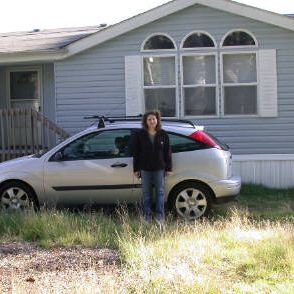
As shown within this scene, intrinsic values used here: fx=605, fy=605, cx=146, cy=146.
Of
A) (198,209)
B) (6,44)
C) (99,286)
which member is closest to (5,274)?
(99,286)

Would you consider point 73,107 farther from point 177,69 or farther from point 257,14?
point 257,14

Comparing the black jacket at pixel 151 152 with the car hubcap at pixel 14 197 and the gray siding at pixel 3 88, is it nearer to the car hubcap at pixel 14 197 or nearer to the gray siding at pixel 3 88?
the car hubcap at pixel 14 197

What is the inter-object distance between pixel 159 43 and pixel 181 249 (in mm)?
7397

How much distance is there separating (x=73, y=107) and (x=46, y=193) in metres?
4.20

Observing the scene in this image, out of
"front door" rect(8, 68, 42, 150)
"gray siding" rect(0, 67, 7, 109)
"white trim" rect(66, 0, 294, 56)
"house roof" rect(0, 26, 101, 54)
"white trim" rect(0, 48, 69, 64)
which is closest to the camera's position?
"white trim" rect(66, 0, 294, 56)

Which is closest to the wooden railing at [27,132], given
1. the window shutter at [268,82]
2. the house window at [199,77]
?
the house window at [199,77]

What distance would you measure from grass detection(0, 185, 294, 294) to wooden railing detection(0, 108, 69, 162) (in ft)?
13.4

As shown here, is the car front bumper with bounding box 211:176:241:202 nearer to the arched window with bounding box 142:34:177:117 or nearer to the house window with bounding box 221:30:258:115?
the house window with bounding box 221:30:258:115

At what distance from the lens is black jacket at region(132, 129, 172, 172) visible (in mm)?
8500

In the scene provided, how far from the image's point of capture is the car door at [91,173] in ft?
29.3

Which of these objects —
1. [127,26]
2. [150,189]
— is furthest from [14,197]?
[127,26]

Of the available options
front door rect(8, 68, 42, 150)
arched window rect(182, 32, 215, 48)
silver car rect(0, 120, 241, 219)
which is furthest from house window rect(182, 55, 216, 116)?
front door rect(8, 68, 42, 150)

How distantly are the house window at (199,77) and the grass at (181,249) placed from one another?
4341 millimetres

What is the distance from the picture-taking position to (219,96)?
1245 cm
